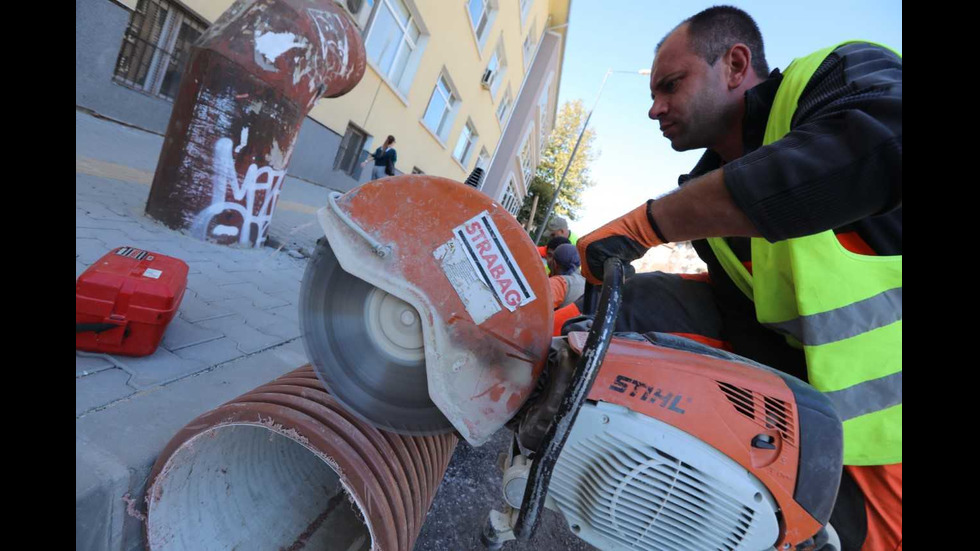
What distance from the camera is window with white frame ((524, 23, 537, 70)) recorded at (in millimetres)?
21594

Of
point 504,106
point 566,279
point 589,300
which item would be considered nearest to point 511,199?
point 504,106

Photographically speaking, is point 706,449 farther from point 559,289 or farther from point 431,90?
point 431,90

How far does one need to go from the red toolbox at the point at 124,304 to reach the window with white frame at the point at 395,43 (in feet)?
30.1

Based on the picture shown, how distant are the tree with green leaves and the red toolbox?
1330 inches

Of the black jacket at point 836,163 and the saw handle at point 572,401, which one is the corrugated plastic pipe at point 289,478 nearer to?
the saw handle at point 572,401

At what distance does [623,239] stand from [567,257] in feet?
9.65

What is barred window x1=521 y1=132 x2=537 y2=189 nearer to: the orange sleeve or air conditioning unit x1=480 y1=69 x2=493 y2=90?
air conditioning unit x1=480 y1=69 x2=493 y2=90

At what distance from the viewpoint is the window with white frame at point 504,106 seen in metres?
21.4

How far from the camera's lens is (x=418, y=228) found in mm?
1248

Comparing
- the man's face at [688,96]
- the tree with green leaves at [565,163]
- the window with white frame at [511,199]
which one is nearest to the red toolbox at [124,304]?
the man's face at [688,96]

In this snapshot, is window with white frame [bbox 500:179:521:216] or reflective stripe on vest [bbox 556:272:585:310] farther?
window with white frame [bbox 500:179:521:216]

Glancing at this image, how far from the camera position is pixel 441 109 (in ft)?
49.4

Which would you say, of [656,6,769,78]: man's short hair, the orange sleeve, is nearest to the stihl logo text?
[656,6,769,78]: man's short hair
